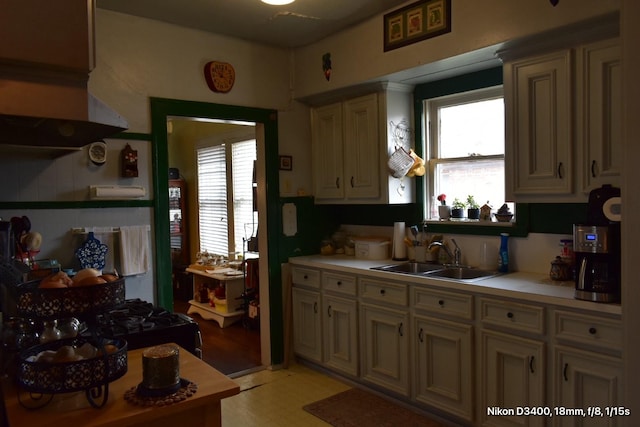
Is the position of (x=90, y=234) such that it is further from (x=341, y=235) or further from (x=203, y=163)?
(x=203, y=163)

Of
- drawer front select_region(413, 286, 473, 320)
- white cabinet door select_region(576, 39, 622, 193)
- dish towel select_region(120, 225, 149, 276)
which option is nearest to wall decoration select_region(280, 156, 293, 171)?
dish towel select_region(120, 225, 149, 276)

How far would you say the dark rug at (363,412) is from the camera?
3.02 meters

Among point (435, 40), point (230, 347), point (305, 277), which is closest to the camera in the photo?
point (435, 40)

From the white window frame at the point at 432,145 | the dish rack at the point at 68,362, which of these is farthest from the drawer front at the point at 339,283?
the dish rack at the point at 68,362

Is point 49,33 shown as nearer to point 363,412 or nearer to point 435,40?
point 435,40

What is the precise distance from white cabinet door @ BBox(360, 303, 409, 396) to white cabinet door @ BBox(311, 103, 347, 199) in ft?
3.60

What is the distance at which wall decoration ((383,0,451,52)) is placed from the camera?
9.71ft

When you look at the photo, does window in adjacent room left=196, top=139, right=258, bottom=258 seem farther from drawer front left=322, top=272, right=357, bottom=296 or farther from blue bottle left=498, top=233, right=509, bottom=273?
blue bottle left=498, top=233, right=509, bottom=273

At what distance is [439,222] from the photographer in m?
3.62

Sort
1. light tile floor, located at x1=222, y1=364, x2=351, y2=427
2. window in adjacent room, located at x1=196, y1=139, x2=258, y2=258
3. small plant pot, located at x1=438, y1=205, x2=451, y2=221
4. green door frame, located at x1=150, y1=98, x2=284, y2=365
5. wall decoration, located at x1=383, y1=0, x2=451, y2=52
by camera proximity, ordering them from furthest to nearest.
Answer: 1. window in adjacent room, located at x1=196, y1=139, x2=258, y2=258
2. small plant pot, located at x1=438, y1=205, x2=451, y2=221
3. green door frame, located at x1=150, y1=98, x2=284, y2=365
4. light tile floor, located at x1=222, y1=364, x2=351, y2=427
5. wall decoration, located at x1=383, y1=0, x2=451, y2=52

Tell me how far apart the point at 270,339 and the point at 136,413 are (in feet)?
9.10

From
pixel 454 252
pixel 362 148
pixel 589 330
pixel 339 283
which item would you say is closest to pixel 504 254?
pixel 454 252

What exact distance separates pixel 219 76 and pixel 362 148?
1233mm

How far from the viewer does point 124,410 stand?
1348 millimetres
